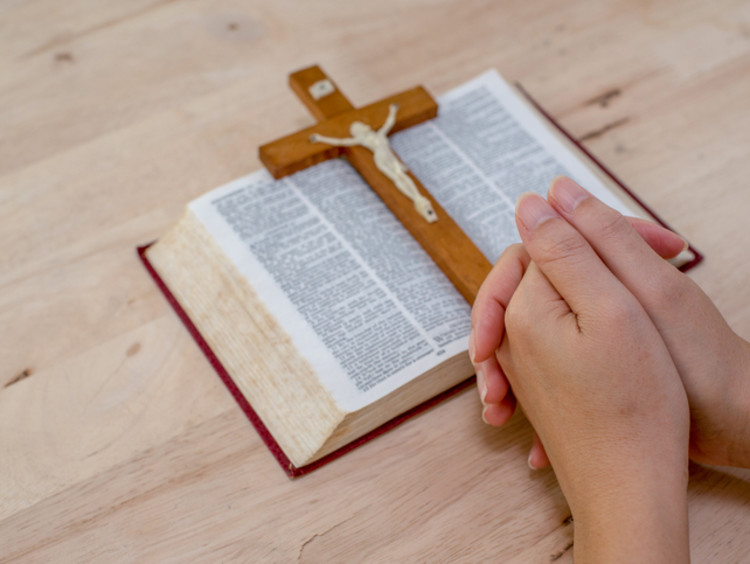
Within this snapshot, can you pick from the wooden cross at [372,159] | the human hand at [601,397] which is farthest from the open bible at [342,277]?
the human hand at [601,397]

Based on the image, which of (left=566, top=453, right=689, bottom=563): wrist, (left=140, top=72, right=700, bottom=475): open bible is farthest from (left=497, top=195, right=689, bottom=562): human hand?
(left=140, top=72, right=700, bottom=475): open bible

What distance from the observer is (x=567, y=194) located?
0.62 m

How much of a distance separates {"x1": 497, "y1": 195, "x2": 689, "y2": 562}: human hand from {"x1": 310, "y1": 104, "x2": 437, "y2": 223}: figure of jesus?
17 centimetres

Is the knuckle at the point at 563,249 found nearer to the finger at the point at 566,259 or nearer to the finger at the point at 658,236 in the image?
the finger at the point at 566,259

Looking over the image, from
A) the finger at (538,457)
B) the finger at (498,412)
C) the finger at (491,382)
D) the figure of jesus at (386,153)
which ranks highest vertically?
the figure of jesus at (386,153)

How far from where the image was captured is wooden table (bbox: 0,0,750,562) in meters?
0.63

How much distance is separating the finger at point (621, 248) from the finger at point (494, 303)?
0.23ft

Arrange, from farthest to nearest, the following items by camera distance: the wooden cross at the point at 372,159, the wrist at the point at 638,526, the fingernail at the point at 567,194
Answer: the wooden cross at the point at 372,159
the fingernail at the point at 567,194
the wrist at the point at 638,526

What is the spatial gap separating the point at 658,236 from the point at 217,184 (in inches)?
19.9

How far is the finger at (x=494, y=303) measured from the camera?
632 mm

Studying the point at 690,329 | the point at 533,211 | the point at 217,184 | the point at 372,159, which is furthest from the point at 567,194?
the point at 217,184

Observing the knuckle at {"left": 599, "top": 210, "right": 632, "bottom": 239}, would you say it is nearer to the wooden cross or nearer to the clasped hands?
the clasped hands

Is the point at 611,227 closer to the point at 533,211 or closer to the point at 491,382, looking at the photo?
the point at 533,211

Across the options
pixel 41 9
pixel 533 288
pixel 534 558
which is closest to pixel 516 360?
pixel 533 288
